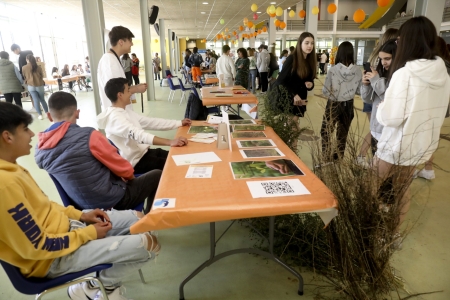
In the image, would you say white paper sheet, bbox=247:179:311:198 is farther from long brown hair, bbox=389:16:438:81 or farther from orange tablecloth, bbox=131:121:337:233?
long brown hair, bbox=389:16:438:81

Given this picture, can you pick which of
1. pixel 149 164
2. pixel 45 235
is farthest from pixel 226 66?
pixel 45 235

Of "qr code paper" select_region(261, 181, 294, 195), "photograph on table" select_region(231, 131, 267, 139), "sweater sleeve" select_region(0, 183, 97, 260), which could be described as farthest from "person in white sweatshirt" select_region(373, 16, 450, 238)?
"sweater sleeve" select_region(0, 183, 97, 260)

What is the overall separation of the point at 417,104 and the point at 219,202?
52.1 inches

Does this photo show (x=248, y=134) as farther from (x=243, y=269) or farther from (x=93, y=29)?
(x=93, y=29)

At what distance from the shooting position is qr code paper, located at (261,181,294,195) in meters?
1.41

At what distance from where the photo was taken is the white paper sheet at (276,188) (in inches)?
54.8

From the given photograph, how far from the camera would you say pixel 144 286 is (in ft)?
6.19

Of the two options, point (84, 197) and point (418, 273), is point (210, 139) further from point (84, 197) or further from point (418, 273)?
point (418, 273)

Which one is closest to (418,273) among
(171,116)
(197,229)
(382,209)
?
(382,209)

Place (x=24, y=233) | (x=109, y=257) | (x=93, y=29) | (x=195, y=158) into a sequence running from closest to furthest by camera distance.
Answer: (x=24, y=233) < (x=109, y=257) < (x=195, y=158) < (x=93, y=29)

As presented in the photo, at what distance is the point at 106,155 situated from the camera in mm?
1721

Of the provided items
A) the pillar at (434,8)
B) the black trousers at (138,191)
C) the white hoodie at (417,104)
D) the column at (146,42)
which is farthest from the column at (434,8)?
the black trousers at (138,191)

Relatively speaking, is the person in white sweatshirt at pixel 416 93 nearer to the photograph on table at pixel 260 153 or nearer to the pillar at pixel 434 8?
the photograph on table at pixel 260 153

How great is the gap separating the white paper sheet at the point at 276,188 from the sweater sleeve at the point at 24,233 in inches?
33.1
